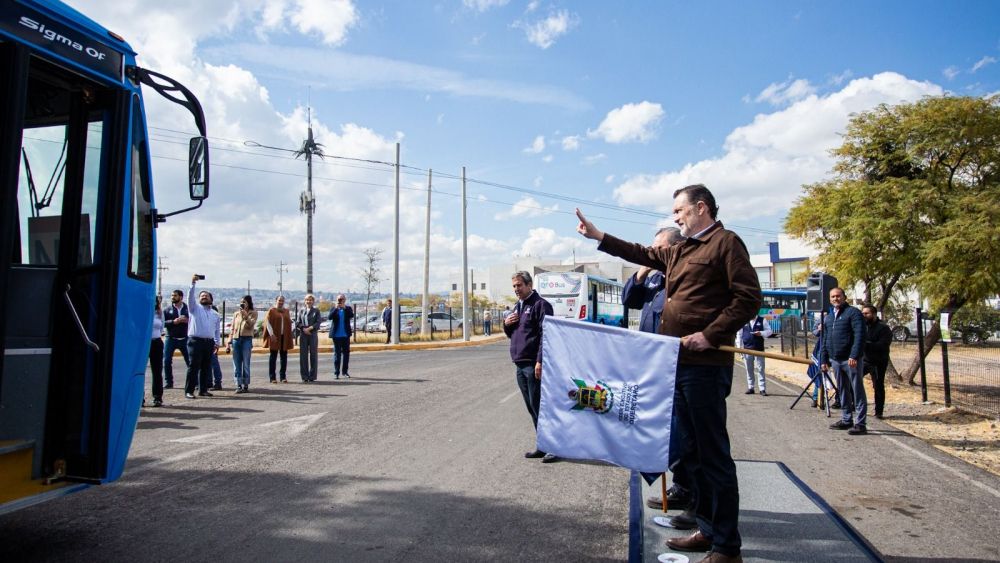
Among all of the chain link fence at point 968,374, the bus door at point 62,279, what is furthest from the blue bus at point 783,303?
the bus door at point 62,279

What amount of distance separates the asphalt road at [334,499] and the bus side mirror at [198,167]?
7.59ft

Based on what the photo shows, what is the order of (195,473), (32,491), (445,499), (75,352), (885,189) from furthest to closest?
(885,189) < (195,473) < (445,499) < (75,352) < (32,491)

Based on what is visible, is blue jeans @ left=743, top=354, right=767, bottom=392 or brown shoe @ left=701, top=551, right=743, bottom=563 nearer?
brown shoe @ left=701, top=551, right=743, bottom=563

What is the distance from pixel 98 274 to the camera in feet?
13.1

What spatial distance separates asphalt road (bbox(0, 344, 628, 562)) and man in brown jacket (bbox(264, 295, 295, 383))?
478 cm

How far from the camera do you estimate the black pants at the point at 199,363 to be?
1162 cm

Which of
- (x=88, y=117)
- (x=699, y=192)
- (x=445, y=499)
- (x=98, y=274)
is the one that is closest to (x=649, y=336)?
(x=699, y=192)

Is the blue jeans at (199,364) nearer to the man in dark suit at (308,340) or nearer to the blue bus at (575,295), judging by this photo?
the man in dark suit at (308,340)

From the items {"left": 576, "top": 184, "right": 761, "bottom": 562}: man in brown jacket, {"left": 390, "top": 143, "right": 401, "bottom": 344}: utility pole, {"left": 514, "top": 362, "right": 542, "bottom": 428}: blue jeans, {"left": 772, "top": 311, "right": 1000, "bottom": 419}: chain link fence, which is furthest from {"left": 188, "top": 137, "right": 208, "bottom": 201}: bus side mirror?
{"left": 390, "top": 143, "right": 401, "bottom": 344}: utility pole

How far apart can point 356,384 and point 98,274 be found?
10333mm

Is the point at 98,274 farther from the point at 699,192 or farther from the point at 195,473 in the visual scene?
the point at 699,192

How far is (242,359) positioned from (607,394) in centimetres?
1021

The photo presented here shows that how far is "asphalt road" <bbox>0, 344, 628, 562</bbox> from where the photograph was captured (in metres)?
4.12

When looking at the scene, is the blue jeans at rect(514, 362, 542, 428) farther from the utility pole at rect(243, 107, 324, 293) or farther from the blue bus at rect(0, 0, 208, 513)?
the utility pole at rect(243, 107, 324, 293)
